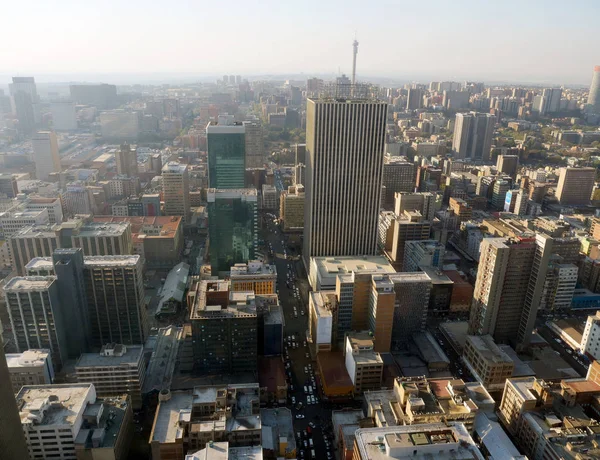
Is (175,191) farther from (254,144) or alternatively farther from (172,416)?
(172,416)

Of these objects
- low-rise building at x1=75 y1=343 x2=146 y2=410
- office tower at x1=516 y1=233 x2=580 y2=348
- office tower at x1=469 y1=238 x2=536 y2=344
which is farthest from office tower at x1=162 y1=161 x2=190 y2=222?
office tower at x1=516 y1=233 x2=580 y2=348

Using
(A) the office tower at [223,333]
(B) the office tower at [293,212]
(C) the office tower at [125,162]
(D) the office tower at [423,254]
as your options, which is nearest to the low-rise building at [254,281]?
(A) the office tower at [223,333]

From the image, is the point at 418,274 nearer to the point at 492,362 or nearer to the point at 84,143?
the point at 492,362

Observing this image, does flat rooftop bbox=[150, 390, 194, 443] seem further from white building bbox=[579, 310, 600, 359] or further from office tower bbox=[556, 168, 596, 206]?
office tower bbox=[556, 168, 596, 206]

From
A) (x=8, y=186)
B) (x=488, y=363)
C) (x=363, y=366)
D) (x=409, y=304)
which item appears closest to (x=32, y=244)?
(x=8, y=186)

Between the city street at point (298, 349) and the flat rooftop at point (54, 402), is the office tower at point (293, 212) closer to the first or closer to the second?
the city street at point (298, 349)

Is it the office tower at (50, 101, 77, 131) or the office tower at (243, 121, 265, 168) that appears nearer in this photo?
the office tower at (243, 121, 265, 168)

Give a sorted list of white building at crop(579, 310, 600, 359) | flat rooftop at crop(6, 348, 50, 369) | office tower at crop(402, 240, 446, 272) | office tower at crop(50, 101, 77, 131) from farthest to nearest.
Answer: office tower at crop(50, 101, 77, 131), office tower at crop(402, 240, 446, 272), white building at crop(579, 310, 600, 359), flat rooftop at crop(6, 348, 50, 369)

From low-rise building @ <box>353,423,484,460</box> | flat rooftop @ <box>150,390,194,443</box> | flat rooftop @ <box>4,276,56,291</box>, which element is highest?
flat rooftop @ <box>4,276,56,291</box>
